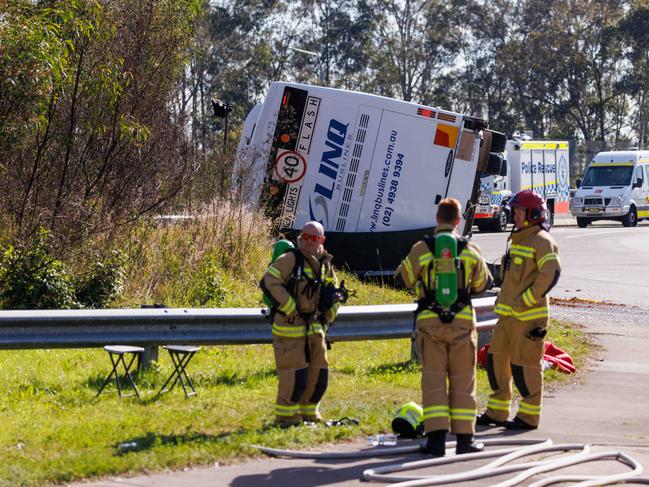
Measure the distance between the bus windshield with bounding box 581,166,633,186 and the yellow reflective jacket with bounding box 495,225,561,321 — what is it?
3254 cm

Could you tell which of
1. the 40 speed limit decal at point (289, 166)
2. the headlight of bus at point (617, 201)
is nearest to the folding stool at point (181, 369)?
the 40 speed limit decal at point (289, 166)

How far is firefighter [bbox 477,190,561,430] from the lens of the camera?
842 cm

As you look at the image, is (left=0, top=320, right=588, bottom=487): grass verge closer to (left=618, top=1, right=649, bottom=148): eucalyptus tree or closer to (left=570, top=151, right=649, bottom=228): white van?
(left=570, top=151, right=649, bottom=228): white van

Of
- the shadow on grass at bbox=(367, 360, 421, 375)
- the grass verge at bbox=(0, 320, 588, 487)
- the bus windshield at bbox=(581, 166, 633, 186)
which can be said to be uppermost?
the bus windshield at bbox=(581, 166, 633, 186)

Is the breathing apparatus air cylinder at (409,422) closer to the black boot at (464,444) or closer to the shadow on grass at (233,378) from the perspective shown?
the black boot at (464,444)

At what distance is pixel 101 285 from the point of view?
1301 cm

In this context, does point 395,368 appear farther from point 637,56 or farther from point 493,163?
point 637,56

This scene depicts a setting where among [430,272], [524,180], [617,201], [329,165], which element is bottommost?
[430,272]

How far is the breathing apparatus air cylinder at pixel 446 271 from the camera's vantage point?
7.48 metres

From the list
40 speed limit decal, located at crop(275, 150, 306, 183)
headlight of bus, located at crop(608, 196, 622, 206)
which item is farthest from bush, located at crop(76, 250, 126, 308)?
headlight of bus, located at crop(608, 196, 622, 206)

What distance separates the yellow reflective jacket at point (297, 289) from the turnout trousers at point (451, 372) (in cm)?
89

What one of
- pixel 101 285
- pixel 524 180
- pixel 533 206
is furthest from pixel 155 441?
pixel 524 180

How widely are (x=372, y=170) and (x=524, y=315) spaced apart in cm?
929

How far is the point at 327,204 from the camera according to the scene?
17.7m
